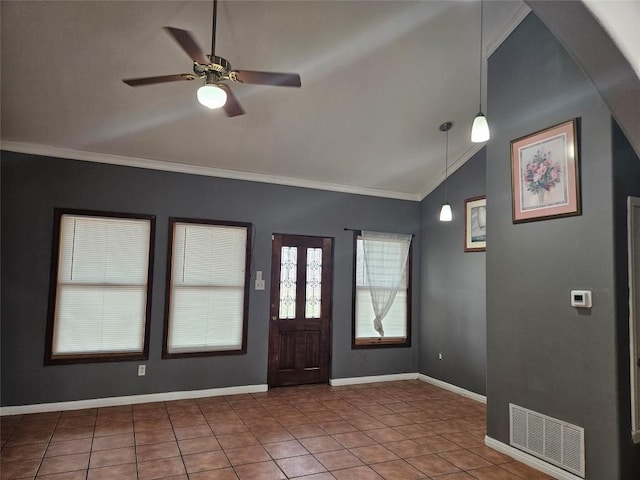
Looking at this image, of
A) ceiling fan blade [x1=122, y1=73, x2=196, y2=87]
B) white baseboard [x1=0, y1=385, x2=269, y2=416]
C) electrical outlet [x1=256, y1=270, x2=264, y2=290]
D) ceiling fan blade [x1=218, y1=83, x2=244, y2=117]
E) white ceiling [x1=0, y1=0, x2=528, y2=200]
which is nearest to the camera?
ceiling fan blade [x1=122, y1=73, x2=196, y2=87]

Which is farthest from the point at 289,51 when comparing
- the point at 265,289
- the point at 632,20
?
the point at 265,289

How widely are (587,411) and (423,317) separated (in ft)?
11.5

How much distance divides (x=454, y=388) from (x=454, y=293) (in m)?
1.28

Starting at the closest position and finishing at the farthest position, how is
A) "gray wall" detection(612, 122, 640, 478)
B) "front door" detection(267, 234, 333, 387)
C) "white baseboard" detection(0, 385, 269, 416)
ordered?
"gray wall" detection(612, 122, 640, 478) < "white baseboard" detection(0, 385, 269, 416) < "front door" detection(267, 234, 333, 387)

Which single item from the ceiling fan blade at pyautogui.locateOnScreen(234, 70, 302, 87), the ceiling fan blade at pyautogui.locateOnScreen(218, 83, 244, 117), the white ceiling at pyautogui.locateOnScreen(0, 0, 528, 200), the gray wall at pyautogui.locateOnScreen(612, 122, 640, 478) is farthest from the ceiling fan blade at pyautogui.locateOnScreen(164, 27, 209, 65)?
the gray wall at pyautogui.locateOnScreen(612, 122, 640, 478)

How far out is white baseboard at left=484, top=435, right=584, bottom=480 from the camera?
3.12 meters

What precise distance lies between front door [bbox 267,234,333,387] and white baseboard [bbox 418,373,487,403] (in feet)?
5.01

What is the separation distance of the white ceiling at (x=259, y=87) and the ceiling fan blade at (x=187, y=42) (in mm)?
790

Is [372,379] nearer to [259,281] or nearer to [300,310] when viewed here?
[300,310]

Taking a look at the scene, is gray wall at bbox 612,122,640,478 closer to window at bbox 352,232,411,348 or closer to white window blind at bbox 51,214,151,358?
window at bbox 352,232,411,348

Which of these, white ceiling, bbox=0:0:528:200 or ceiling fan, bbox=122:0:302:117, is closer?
ceiling fan, bbox=122:0:302:117

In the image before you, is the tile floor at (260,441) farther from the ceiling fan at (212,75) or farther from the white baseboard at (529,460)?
the ceiling fan at (212,75)

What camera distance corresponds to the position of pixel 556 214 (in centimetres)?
330

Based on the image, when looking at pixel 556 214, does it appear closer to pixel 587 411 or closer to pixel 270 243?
pixel 587 411
